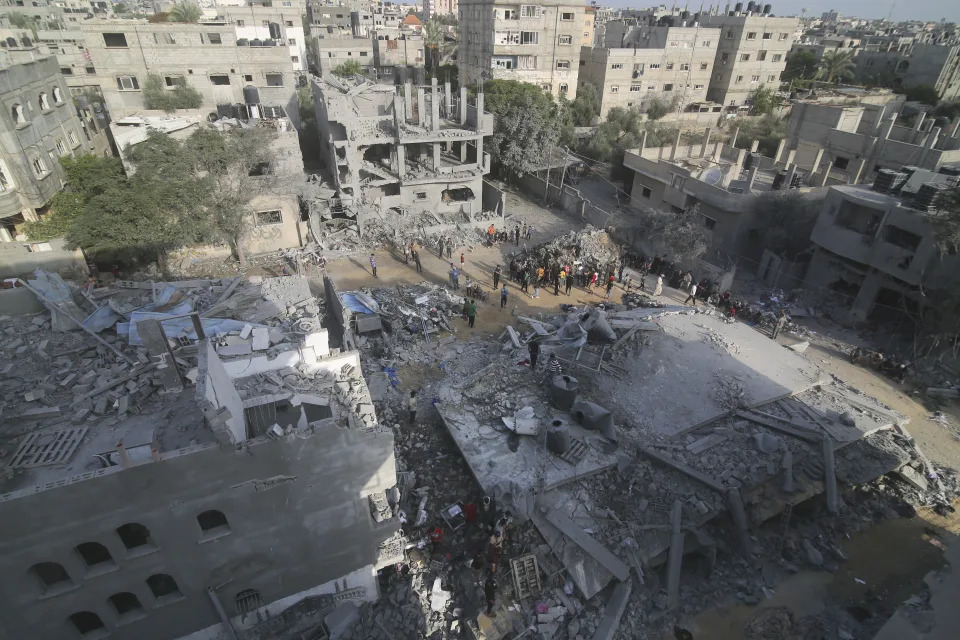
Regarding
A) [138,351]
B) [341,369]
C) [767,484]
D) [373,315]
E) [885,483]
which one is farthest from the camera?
[373,315]

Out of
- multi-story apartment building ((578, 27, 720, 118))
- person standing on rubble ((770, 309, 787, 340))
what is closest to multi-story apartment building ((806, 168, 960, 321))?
person standing on rubble ((770, 309, 787, 340))

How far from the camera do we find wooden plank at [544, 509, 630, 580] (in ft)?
39.7

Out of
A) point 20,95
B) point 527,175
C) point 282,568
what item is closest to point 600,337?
point 282,568

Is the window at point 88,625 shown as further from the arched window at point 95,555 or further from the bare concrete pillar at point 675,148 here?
the bare concrete pillar at point 675,148

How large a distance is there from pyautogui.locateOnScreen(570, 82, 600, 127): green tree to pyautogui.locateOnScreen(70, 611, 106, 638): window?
50500 mm

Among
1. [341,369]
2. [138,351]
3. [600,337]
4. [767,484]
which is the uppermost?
[138,351]

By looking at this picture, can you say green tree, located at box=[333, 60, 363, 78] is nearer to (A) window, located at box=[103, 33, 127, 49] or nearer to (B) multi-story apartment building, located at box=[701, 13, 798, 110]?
(A) window, located at box=[103, 33, 127, 49]

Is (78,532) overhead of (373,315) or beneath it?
overhead

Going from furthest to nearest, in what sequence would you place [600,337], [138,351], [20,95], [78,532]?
[20,95], [600,337], [138,351], [78,532]

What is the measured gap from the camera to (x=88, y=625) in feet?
32.0

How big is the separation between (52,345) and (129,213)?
12121 mm

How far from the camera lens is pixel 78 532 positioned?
27.2 ft

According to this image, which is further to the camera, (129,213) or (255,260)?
(255,260)

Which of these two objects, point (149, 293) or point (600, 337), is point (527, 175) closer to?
point (600, 337)
